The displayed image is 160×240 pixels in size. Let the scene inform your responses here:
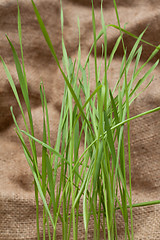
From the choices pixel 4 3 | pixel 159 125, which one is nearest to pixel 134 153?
pixel 159 125

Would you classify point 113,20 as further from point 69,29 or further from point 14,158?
point 14,158

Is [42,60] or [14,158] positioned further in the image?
[42,60]

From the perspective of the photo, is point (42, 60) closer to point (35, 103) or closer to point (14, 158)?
point (35, 103)

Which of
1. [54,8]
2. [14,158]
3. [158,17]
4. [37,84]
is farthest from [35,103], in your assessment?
[158,17]

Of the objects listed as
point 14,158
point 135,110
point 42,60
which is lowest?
point 14,158

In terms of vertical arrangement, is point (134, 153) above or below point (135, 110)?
below

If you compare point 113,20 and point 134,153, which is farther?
point 113,20
